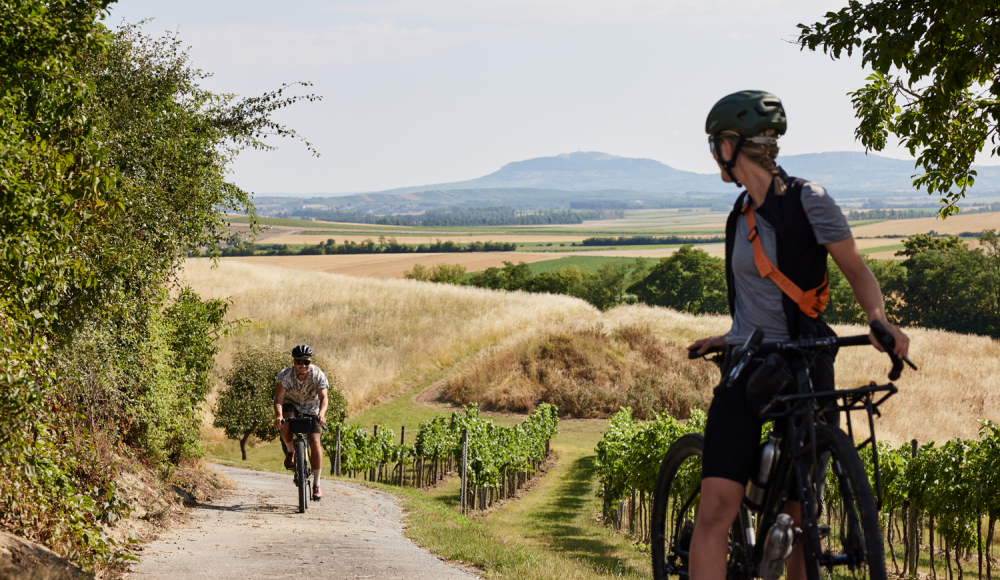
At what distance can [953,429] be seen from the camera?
3409cm

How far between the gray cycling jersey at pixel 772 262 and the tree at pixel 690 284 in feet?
295

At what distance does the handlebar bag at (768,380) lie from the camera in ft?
9.92

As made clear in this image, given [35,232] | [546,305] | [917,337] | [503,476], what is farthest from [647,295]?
[35,232]

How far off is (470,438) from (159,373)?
40.3ft

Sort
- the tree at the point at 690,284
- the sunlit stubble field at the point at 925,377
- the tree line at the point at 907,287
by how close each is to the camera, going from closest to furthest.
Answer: the sunlit stubble field at the point at 925,377
the tree line at the point at 907,287
the tree at the point at 690,284

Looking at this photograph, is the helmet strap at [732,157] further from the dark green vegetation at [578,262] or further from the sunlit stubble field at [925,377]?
the dark green vegetation at [578,262]

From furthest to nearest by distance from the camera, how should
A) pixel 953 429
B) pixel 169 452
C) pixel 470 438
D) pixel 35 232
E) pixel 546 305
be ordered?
1. pixel 546 305
2. pixel 953 429
3. pixel 470 438
4. pixel 169 452
5. pixel 35 232

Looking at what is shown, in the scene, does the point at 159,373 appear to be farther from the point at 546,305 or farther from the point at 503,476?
the point at 546,305

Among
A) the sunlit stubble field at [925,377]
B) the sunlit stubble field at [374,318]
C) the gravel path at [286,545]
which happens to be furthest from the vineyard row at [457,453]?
the sunlit stubble field at [925,377]

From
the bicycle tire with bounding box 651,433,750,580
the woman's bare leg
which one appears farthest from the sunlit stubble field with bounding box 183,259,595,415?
the woman's bare leg

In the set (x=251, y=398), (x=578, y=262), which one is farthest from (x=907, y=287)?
(x=578, y=262)

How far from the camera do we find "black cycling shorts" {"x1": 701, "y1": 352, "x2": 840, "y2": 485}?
3143 mm

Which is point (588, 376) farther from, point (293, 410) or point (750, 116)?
point (750, 116)

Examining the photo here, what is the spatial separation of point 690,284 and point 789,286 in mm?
91257
